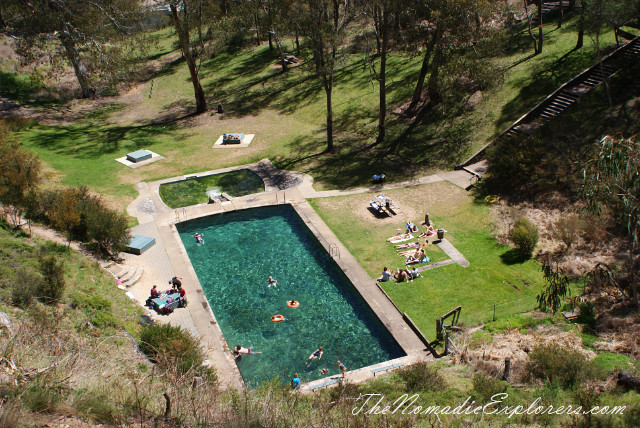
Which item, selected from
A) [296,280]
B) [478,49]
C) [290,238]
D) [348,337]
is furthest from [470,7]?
[348,337]

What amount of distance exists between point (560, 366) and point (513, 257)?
996 cm

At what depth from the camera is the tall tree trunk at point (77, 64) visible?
45.5 meters

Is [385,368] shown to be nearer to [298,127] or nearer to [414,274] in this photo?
[414,274]

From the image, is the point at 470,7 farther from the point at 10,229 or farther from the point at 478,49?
the point at 10,229

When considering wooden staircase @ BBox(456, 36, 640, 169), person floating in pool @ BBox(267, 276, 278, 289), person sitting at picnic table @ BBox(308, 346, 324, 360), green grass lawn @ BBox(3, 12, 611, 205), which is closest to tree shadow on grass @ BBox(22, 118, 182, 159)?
green grass lawn @ BBox(3, 12, 611, 205)

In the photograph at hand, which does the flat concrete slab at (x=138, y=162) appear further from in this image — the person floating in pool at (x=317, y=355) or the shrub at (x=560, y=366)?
the shrub at (x=560, y=366)

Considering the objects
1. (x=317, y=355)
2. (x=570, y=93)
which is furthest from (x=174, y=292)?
(x=570, y=93)

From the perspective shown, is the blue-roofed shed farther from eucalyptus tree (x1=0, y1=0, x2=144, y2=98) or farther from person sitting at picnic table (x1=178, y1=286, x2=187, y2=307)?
person sitting at picnic table (x1=178, y1=286, x2=187, y2=307)

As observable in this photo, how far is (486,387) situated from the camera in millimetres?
15164

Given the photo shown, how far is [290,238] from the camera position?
28891 mm

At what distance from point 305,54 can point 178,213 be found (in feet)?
102

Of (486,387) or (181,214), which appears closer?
(486,387)

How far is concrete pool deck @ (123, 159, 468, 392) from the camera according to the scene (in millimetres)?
19609

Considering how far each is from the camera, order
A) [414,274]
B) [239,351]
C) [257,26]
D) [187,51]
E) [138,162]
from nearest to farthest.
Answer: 1. [239,351]
2. [414,274]
3. [138,162]
4. [187,51]
5. [257,26]
